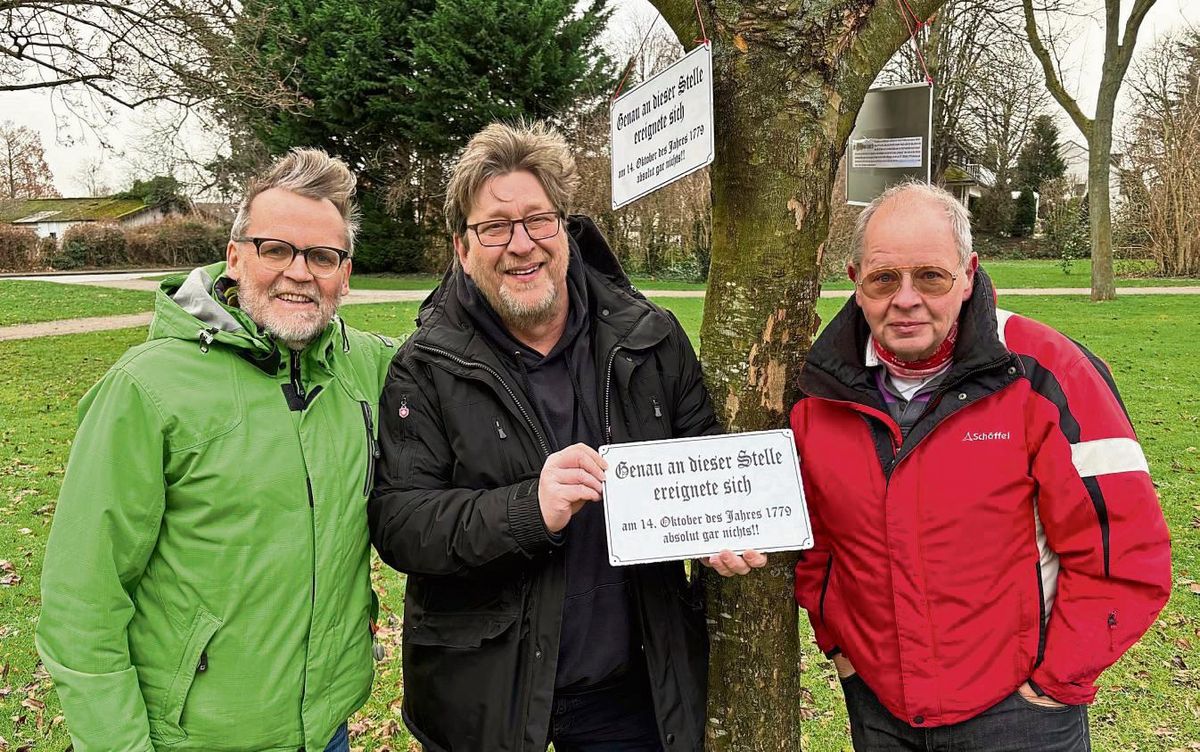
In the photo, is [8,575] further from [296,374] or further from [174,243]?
[174,243]

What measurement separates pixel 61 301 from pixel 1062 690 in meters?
22.6

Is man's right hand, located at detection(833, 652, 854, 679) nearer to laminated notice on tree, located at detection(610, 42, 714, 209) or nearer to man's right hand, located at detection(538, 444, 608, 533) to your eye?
man's right hand, located at detection(538, 444, 608, 533)

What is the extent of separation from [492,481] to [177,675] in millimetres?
869

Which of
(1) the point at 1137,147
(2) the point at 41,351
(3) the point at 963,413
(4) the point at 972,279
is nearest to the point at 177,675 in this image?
(3) the point at 963,413

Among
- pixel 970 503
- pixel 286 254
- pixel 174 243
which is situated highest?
pixel 174 243

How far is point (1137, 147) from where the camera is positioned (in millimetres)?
24141

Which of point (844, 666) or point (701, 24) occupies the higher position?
point (701, 24)

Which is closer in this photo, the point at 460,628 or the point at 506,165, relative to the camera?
the point at 460,628

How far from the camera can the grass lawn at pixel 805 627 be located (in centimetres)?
374

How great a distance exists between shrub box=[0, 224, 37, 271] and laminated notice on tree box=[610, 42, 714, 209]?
37467 mm

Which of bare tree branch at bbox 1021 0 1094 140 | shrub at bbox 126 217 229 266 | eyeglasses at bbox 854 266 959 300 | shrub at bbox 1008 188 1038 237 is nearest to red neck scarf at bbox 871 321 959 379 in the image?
eyeglasses at bbox 854 266 959 300

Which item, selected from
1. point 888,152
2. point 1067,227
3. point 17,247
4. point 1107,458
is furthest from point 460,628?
point 17,247

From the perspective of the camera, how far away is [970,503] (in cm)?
190

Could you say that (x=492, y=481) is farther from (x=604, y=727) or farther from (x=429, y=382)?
(x=604, y=727)
